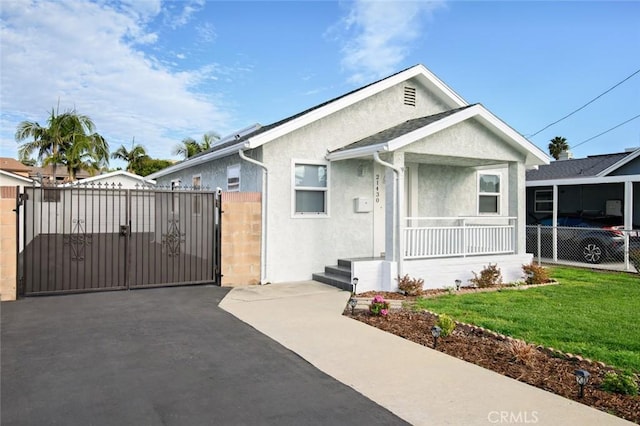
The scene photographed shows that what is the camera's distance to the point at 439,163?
12219 millimetres

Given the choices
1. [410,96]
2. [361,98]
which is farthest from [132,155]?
[361,98]

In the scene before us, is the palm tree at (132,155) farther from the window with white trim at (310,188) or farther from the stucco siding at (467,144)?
the stucco siding at (467,144)

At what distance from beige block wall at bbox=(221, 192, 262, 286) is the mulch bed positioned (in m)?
3.56

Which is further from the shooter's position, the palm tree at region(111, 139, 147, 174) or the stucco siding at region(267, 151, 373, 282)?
the palm tree at region(111, 139, 147, 174)

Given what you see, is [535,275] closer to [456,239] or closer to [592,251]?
[456,239]

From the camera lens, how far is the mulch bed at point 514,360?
4016 millimetres

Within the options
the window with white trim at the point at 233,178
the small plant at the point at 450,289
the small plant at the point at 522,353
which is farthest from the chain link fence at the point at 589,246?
the window with white trim at the point at 233,178

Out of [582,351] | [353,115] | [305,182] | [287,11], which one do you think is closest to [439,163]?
[353,115]

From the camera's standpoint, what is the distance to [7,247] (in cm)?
805

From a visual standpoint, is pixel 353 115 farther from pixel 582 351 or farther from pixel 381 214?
pixel 582 351

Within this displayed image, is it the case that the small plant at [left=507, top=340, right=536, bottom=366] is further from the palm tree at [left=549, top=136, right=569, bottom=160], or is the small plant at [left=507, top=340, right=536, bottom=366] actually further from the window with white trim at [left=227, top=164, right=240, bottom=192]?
the palm tree at [left=549, top=136, right=569, bottom=160]

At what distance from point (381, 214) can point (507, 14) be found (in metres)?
9.11

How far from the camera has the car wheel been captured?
1383 centimetres

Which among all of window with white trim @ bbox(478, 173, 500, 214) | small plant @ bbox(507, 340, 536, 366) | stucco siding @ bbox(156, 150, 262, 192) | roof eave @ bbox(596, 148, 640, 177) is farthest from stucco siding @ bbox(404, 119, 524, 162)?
roof eave @ bbox(596, 148, 640, 177)
